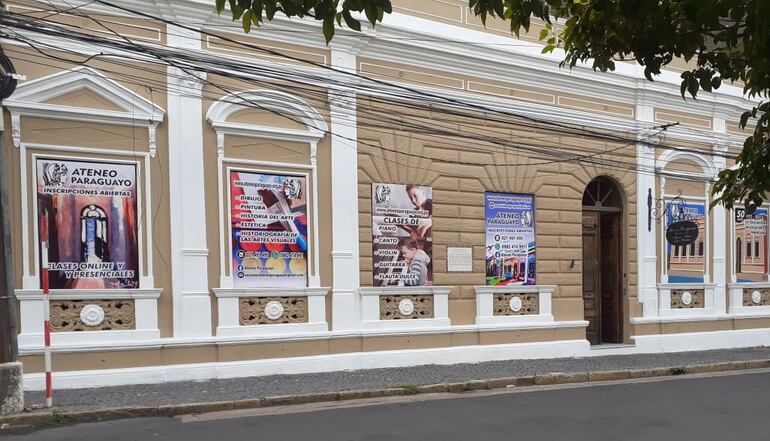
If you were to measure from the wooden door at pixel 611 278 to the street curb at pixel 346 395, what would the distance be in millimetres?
2227

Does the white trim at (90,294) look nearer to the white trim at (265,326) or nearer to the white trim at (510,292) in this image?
the white trim at (265,326)

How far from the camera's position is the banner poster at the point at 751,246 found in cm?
1530

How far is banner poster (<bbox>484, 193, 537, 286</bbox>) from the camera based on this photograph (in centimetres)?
1235

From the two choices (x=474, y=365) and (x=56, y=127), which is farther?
(x=474, y=365)

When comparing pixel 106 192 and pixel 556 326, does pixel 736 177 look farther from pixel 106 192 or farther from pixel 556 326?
pixel 556 326

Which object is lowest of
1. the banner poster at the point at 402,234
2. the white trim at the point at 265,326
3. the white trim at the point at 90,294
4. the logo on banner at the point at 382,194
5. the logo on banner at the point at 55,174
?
the white trim at the point at 265,326

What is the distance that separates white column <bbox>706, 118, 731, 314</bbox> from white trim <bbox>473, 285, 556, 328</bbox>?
4.56 metres

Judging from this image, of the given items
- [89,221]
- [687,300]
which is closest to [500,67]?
[687,300]

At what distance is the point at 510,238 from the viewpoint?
12539mm

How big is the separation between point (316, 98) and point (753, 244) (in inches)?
429

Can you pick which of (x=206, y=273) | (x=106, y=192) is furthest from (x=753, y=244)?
(x=106, y=192)

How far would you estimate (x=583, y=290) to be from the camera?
13.8 metres

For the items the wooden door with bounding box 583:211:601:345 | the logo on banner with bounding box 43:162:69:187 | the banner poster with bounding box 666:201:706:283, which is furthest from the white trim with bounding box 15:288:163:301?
the banner poster with bounding box 666:201:706:283

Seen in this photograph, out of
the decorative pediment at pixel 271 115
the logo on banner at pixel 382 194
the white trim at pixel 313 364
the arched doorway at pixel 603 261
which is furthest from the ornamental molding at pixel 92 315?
the arched doorway at pixel 603 261
